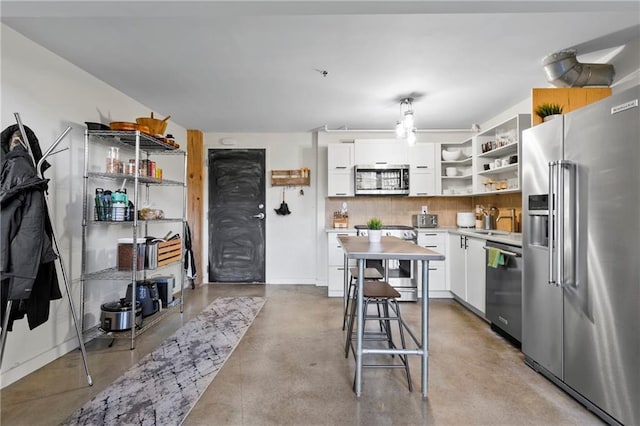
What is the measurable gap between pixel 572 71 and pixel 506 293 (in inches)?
78.6

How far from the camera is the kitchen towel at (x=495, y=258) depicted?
3000 mm

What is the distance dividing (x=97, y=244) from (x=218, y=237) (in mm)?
2282

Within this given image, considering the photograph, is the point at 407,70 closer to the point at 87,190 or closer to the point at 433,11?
the point at 433,11

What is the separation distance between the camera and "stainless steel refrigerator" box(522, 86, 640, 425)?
171 cm

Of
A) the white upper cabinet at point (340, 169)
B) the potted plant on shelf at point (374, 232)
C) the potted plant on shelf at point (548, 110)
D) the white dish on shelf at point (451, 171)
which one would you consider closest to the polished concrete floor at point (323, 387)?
the potted plant on shelf at point (374, 232)

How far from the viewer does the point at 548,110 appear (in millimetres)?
2707

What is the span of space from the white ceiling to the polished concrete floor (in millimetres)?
2275

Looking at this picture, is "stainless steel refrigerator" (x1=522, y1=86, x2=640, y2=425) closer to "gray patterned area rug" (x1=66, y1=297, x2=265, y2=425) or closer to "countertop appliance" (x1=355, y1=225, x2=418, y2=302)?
"countertop appliance" (x1=355, y1=225, x2=418, y2=302)

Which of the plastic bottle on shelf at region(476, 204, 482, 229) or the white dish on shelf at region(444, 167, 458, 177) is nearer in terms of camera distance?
the plastic bottle on shelf at region(476, 204, 482, 229)

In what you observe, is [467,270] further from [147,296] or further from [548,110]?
[147,296]

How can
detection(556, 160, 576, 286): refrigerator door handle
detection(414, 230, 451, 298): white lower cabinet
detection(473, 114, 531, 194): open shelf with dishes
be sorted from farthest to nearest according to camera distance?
detection(414, 230, 451, 298): white lower cabinet < detection(473, 114, 531, 194): open shelf with dishes < detection(556, 160, 576, 286): refrigerator door handle

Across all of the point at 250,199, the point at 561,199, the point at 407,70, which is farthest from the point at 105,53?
the point at 561,199

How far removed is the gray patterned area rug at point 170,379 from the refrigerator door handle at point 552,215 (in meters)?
2.49

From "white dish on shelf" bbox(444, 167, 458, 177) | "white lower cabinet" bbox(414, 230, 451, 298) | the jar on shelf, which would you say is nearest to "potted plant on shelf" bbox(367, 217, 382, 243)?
"white lower cabinet" bbox(414, 230, 451, 298)
